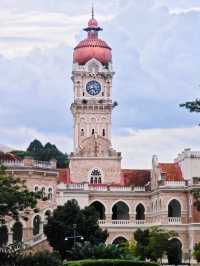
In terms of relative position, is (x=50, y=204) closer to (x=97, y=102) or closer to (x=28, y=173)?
(x=28, y=173)

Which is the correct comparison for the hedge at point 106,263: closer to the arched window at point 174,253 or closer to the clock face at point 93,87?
the arched window at point 174,253

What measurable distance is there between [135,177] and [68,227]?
101 ft

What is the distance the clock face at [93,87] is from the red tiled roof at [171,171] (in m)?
13.6

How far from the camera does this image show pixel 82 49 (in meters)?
119

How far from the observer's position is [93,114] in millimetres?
117125

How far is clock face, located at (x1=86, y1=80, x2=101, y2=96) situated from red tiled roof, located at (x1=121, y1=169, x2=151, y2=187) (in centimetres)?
947

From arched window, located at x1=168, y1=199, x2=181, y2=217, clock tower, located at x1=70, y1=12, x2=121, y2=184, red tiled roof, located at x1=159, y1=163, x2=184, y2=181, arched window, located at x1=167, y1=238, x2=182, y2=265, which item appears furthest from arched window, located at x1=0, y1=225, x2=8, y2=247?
clock tower, located at x1=70, y1=12, x2=121, y2=184

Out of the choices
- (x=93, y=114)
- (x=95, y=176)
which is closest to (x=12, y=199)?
(x=95, y=176)

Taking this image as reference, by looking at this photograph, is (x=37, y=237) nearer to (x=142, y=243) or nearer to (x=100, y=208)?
(x=142, y=243)

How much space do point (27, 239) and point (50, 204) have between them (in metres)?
4.87

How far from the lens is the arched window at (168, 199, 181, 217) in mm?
106438

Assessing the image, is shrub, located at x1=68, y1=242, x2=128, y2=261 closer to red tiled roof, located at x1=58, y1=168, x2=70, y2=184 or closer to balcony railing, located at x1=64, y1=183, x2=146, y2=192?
balcony railing, located at x1=64, y1=183, x2=146, y2=192

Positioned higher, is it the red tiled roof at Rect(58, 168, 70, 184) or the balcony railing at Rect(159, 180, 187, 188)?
the red tiled roof at Rect(58, 168, 70, 184)

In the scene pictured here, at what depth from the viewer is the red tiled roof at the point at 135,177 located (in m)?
113
